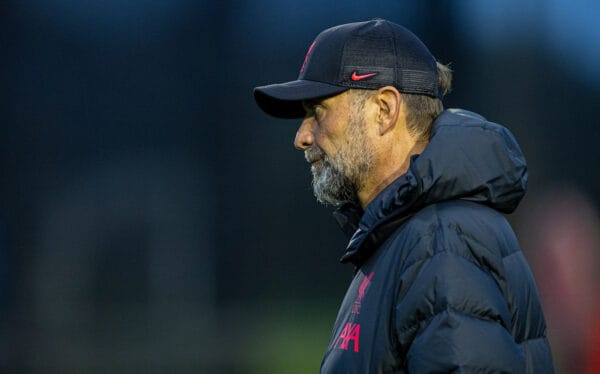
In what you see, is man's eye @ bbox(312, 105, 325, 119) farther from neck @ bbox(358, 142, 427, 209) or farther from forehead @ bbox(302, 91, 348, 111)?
neck @ bbox(358, 142, 427, 209)

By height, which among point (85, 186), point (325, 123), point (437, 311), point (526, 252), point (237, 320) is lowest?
point (237, 320)

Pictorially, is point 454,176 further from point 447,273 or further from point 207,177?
point 207,177

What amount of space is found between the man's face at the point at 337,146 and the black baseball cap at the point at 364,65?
0.14 feet

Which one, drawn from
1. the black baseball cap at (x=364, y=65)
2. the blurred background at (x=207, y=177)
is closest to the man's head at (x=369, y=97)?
the black baseball cap at (x=364, y=65)

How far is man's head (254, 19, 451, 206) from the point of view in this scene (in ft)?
5.77

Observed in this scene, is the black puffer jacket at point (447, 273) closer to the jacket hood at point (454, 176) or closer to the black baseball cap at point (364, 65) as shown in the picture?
the jacket hood at point (454, 176)

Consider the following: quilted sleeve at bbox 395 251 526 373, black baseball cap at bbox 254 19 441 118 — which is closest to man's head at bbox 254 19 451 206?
black baseball cap at bbox 254 19 441 118

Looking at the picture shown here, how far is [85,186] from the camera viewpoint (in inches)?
137

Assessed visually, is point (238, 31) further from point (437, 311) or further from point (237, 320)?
point (437, 311)

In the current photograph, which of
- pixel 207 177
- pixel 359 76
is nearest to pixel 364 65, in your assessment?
pixel 359 76

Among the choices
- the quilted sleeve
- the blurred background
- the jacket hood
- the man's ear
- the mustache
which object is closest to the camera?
the quilted sleeve

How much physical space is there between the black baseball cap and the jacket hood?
110 millimetres

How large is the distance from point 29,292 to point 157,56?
986 millimetres

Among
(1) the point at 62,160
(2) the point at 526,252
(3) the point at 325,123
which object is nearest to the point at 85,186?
(1) the point at 62,160
